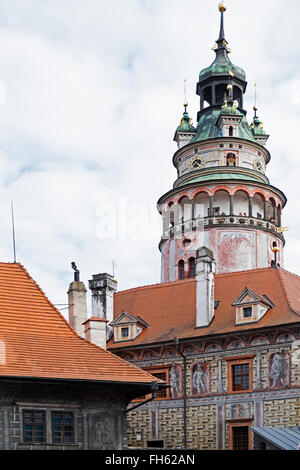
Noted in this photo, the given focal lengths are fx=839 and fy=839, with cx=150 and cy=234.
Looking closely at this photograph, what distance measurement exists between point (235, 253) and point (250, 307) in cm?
871

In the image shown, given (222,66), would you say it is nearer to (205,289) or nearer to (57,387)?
(205,289)

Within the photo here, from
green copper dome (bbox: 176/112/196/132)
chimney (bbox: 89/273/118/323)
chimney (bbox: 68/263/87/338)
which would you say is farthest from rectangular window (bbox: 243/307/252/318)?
green copper dome (bbox: 176/112/196/132)

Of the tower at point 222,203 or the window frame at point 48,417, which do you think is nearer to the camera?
the window frame at point 48,417

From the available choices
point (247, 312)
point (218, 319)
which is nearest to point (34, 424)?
point (247, 312)

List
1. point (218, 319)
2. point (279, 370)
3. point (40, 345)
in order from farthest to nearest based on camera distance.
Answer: point (218, 319)
point (279, 370)
point (40, 345)

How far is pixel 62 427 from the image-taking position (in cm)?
1898

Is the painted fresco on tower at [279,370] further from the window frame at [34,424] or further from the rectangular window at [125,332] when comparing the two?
the window frame at [34,424]

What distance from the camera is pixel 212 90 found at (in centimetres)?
4278

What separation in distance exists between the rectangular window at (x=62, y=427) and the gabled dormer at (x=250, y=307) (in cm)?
936

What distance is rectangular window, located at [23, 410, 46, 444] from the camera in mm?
18609

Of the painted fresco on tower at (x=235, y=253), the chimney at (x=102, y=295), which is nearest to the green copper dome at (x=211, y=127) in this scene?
the painted fresco on tower at (x=235, y=253)

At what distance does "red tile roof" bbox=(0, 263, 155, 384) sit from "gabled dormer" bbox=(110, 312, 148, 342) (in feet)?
27.7

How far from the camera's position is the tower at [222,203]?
35906 millimetres
